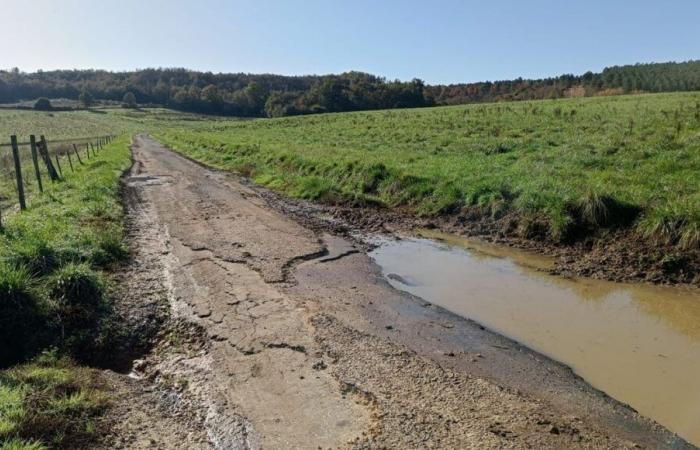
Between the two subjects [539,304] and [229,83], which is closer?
[539,304]

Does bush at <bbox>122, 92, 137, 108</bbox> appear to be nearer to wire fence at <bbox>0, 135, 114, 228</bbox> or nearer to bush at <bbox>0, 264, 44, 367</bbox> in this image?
wire fence at <bbox>0, 135, 114, 228</bbox>

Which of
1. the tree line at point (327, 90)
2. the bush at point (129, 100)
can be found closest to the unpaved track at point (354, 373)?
the tree line at point (327, 90)

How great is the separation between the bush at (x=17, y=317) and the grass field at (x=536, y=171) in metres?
8.33

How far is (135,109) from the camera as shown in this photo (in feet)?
376

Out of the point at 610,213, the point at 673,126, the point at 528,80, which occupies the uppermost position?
the point at 528,80

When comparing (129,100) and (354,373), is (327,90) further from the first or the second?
(354,373)

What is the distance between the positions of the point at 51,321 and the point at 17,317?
13.1 inches

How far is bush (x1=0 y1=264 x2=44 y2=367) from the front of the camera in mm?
5031

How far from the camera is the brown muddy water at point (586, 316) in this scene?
185 inches

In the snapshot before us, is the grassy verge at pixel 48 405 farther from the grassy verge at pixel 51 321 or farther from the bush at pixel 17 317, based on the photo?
the bush at pixel 17 317

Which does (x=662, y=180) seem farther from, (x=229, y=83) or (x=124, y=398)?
(x=229, y=83)

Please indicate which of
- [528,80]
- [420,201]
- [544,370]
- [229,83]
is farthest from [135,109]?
[544,370]

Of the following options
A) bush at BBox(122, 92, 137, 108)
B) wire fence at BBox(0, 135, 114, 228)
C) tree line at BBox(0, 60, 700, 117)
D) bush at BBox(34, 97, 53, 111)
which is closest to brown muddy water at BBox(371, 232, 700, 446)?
wire fence at BBox(0, 135, 114, 228)

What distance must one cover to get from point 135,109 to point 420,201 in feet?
386
